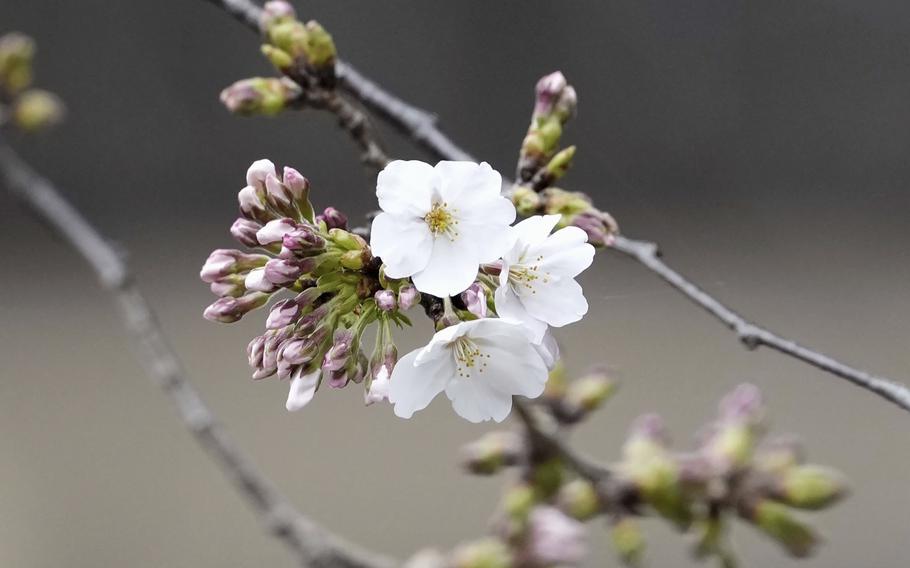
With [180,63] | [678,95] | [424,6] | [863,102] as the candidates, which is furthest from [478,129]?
[863,102]

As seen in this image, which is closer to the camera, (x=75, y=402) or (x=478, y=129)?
(x=478, y=129)

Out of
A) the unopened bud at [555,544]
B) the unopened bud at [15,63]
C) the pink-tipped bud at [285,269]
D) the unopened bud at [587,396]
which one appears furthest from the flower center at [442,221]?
the unopened bud at [15,63]

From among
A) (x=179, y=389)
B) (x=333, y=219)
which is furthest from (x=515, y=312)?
(x=179, y=389)

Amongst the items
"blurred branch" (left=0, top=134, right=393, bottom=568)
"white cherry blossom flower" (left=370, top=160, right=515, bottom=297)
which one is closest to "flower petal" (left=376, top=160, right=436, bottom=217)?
"white cherry blossom flower" (left=370, top=160, right=515, bottom=297)

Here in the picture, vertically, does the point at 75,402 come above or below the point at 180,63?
below


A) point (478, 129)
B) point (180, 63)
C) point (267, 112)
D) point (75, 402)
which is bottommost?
point (267, 112)

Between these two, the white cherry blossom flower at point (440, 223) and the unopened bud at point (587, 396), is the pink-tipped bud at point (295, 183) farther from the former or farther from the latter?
the unopened bud at point (587, 396)

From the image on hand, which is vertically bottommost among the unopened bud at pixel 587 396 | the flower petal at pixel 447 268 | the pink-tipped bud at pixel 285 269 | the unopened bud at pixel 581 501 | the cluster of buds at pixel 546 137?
the unopened bud at pixel 581 501

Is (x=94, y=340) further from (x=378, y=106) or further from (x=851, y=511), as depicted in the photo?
(x=851, y=511)
